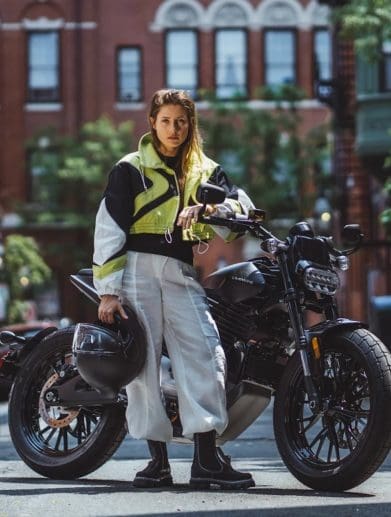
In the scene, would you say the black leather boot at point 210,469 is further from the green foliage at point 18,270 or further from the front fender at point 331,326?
the green foliage at point 18,270

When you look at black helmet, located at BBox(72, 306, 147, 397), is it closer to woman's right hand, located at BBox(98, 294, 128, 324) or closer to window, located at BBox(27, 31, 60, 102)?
woman's right hand, located at BBox(98, 294, 128, 324)

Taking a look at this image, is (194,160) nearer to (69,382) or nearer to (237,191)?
(237,191)

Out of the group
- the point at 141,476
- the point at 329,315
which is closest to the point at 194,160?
the point at 329,315

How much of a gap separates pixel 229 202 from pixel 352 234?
0.61m

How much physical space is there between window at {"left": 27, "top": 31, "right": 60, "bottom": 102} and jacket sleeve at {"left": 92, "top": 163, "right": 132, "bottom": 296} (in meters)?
38.2

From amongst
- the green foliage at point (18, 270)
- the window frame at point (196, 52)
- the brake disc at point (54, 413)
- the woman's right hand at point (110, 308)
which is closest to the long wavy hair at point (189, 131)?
the woman's right hand at point (110, 308)

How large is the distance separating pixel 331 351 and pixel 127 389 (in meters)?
1.01

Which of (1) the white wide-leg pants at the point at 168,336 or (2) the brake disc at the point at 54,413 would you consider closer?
(1) the white wide-leg pants at the point at 168,336

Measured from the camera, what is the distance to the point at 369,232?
105ft

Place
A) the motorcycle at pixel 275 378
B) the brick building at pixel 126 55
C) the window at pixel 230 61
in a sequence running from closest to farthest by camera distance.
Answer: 1. the motorcycle at pixel 275 378
2. the window at pixel 230 61
3. the brick building at pixel 126 55

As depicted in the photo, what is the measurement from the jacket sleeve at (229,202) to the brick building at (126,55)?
121 feet

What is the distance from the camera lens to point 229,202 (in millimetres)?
7035

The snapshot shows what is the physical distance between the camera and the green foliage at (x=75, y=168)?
39.9 m

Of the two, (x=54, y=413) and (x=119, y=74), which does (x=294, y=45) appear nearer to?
(x=119, y=74)
